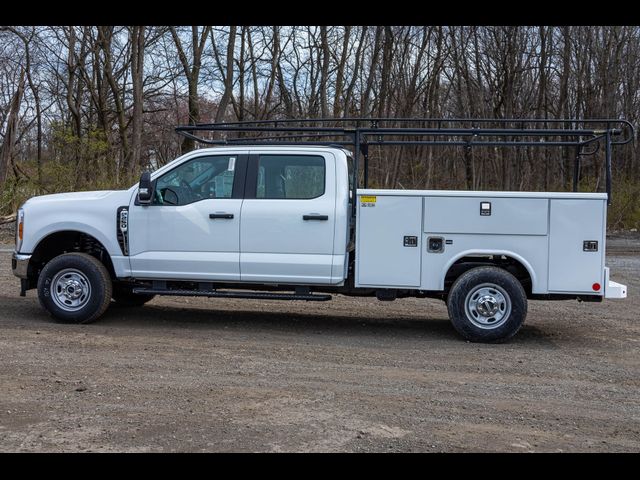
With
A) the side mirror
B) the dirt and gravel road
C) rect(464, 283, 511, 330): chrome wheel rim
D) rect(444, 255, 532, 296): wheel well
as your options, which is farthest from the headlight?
rect(464, 283, 511, 330): chrome wheel rim

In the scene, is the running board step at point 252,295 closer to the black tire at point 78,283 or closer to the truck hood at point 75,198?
the black tire at point 78,283

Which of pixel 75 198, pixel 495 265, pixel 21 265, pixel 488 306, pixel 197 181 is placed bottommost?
pixel 488 306

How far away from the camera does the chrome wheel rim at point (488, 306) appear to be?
8.13 meters

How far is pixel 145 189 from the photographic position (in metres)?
8.56

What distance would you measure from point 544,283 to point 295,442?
167 inches

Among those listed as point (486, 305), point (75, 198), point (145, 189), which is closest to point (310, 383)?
point (486, 305)

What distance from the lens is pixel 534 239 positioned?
8070 millimetres

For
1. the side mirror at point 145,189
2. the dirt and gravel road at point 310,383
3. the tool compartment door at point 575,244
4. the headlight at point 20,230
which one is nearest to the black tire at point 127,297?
the dirt and gravel road at point 310,383

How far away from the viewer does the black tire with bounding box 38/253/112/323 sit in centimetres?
870

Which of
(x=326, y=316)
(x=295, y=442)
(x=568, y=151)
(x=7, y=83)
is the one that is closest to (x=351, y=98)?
(x=568, y=151)

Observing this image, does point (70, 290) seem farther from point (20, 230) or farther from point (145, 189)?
point (145, 189)

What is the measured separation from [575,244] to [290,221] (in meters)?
3.10

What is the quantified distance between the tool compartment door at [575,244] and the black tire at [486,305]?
1.53 ft

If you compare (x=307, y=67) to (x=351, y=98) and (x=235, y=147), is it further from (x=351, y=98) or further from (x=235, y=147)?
(x=235, y=147)
